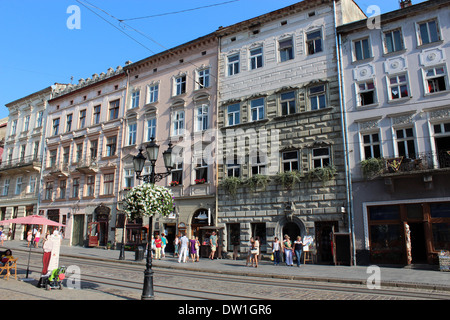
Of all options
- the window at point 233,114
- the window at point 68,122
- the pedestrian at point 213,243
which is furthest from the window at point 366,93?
the window at point 68,122

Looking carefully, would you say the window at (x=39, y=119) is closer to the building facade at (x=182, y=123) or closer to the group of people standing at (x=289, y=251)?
the building facade at (x=182, y=123)

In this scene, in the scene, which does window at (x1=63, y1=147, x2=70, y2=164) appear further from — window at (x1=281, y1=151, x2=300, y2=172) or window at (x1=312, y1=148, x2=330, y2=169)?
window at (x1=312, y1=148, x2=330, y2=169)

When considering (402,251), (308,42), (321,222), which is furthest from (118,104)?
(402,251)

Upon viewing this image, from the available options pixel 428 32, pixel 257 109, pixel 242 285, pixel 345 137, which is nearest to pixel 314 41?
pixel 257 109

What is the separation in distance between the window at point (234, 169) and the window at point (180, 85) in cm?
826

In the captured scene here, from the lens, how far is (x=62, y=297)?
29.5 feet

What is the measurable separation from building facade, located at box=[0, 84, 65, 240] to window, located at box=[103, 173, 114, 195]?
10.2m

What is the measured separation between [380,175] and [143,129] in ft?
64.4

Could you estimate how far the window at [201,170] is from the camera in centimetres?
2562

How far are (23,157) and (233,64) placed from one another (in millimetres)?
28098

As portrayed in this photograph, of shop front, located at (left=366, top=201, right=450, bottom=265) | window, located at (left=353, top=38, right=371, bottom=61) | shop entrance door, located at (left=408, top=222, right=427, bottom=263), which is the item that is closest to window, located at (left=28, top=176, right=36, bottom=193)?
shop front, located at (left=366, top=201, right=450, bottom=265)

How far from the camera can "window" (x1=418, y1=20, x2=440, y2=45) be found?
18891 mm

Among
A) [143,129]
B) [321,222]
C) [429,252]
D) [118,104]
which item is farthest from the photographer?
[118,104]

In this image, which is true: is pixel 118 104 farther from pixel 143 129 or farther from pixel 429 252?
pixel 429 252
